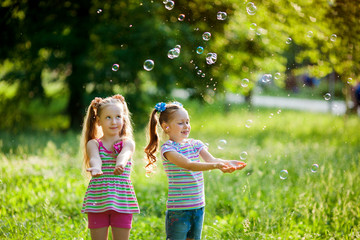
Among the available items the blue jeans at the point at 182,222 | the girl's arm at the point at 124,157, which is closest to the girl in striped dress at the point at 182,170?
the blue jeans at the point at 182,222

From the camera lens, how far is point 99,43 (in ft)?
30.2

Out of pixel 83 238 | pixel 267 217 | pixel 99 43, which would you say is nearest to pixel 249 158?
pixel 267 217

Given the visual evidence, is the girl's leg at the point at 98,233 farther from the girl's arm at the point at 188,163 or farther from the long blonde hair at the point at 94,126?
the girl's arm at the point at 188,163

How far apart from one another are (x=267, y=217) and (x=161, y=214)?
1165 millimetres

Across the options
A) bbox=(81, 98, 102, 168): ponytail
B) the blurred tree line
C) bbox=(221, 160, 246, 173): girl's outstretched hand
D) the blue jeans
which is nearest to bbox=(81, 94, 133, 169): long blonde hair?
bbox=(81, 98, 102, 168): ponytail

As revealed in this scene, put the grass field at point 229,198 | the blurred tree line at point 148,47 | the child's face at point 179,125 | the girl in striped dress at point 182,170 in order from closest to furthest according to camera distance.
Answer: the girl in striped dress at point 182,170 < the child's face at point 179,125 < the grass field at point 229,198 < the blurred tree line at point 148,47

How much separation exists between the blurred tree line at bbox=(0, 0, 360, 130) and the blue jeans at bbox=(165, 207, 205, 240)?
425cm

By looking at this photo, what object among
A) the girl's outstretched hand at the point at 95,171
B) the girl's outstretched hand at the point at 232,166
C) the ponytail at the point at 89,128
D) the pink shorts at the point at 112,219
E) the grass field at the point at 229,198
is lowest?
the grass field at the point at 229,198

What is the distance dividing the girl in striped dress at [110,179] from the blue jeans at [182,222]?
0.83ft

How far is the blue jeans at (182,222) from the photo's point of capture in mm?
3010

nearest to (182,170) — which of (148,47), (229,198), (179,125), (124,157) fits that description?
(179,125)

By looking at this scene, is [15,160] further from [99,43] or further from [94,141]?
[99,43]

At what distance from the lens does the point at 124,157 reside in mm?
2994

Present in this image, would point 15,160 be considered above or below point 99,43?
below
